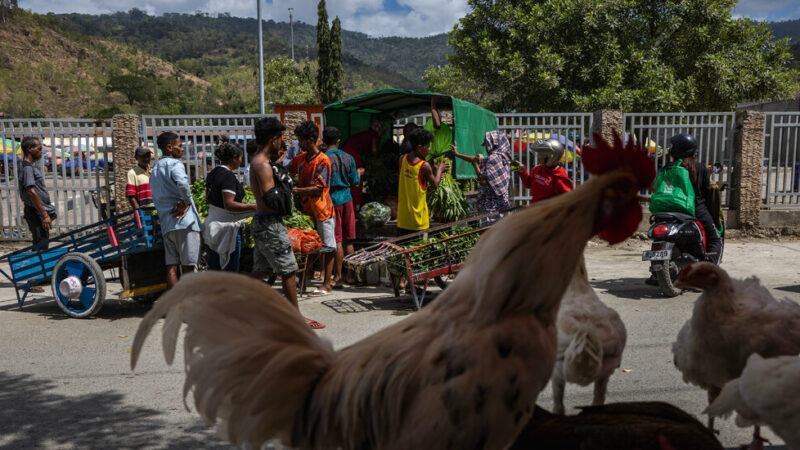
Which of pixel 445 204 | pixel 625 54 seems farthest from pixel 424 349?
pixel 625 54

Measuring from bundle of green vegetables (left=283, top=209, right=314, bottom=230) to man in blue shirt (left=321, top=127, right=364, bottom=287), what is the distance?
39 cm

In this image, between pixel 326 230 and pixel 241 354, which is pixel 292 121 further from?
pixel 241 354

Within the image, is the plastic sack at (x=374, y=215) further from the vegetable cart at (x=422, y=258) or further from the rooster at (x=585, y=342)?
the rooster at (x=585, y=342)

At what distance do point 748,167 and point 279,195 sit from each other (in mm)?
10724

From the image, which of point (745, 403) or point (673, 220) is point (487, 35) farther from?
point (745, 403)

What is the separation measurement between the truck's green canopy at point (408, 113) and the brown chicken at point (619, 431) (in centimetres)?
654

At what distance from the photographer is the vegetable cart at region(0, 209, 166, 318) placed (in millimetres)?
6770

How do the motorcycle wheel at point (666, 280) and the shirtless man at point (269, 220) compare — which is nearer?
the shirtless man at point (269, 220)

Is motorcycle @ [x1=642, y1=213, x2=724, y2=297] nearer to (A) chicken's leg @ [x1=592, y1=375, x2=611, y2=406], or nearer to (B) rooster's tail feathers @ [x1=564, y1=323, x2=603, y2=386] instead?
(A) chicken's leg @ [x1=592, y1=375, x2=611, y2=406]

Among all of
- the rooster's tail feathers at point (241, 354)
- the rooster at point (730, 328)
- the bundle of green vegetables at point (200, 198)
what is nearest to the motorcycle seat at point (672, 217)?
the rooster at point (730, 328)

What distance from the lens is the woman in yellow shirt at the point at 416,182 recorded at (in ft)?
25.5

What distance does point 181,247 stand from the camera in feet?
22.1

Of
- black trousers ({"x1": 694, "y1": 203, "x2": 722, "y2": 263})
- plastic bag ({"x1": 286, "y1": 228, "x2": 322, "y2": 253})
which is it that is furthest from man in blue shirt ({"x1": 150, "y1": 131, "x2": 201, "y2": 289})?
black trousers ({"x1": 694, "y1": 203, "x2": 722, "y2": 263})

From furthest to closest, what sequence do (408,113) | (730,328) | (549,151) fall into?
(408,113), (549,151), (730,328)
